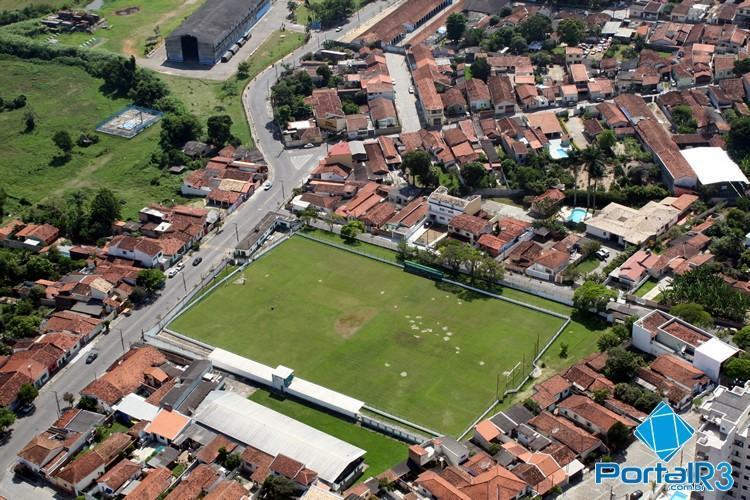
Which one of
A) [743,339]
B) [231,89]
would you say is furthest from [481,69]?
[743,339]

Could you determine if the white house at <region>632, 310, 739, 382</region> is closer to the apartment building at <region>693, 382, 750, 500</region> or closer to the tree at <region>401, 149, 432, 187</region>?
the apartment building at <region>693, 382, 750, 500</region>

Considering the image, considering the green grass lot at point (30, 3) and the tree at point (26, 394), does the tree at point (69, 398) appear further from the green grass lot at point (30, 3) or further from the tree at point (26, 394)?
the green grass lot at point (30, 3)

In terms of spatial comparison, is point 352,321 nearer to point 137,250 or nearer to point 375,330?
point 375,330

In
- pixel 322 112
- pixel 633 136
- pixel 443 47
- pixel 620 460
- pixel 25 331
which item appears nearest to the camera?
pixel 620 460

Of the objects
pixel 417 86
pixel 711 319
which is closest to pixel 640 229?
pixel 711 319

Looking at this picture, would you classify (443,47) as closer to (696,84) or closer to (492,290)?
(696,84)

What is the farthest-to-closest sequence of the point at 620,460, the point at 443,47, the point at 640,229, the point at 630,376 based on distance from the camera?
the point at 443,47, the point at 640,229, the point at 630,376, the point at 620,460

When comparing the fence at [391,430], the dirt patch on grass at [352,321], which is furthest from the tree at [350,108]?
the fence at [391,430]
